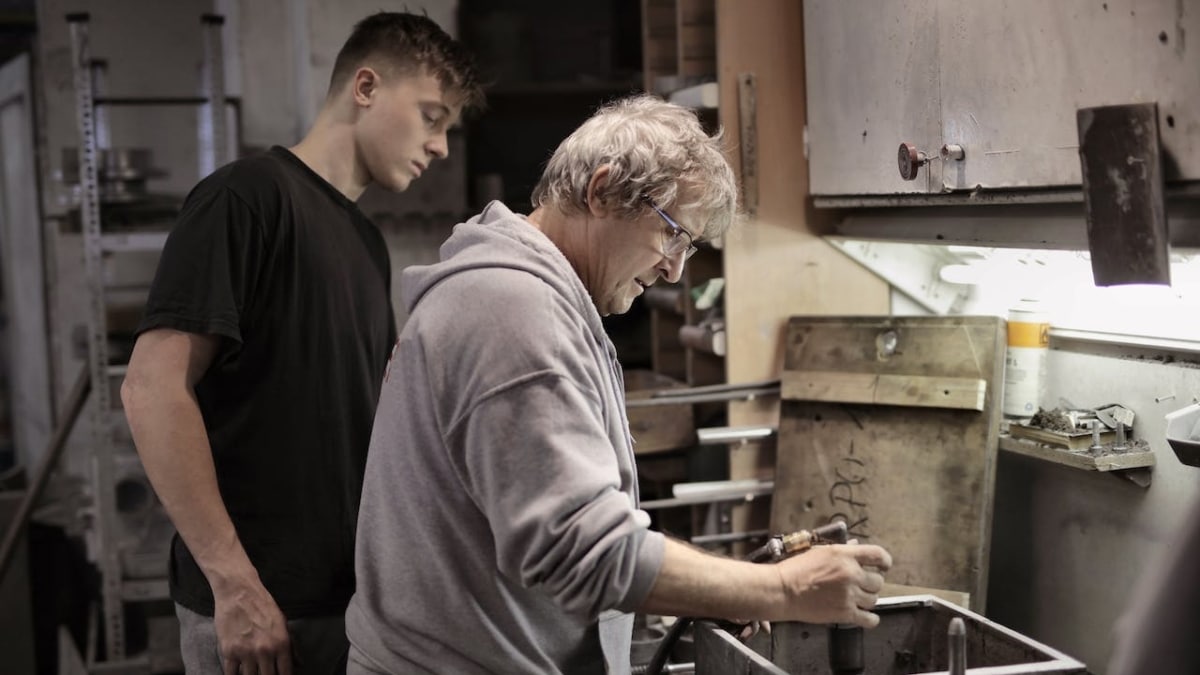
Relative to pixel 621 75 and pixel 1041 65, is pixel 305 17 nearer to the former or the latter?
pixel 621 75

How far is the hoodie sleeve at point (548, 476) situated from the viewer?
1.19m

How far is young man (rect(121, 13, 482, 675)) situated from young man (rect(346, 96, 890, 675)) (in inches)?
13.0

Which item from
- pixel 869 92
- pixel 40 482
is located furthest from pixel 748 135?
pixel 40 482

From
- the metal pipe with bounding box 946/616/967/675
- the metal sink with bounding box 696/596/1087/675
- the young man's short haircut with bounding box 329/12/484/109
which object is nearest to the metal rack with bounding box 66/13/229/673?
the young man's short haircut with bounding box 329/12/484/109

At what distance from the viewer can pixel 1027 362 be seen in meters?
2.00

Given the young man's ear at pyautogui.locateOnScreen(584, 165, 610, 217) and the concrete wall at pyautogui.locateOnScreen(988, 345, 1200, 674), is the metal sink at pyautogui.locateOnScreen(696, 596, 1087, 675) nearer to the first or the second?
the concrete wall at pyautogui.locateOnScreen(988, 345, 1200, 674)

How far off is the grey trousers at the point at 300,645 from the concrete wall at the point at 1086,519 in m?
1.22

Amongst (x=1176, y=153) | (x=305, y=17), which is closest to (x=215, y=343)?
(x=1176, y=153)

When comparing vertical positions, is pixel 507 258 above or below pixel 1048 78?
below

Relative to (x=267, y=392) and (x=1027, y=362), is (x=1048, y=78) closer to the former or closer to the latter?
(x=1027, y=362)

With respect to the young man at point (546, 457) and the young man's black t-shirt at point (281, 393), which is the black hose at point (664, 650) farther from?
the young man's black t-shirt at point (281, 393)

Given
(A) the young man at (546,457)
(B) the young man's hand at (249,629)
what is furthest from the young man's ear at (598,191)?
(B) the young man's hand at (249,629)

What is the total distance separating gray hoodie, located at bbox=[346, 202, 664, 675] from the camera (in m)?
1.20

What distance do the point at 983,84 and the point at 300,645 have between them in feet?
4.20
